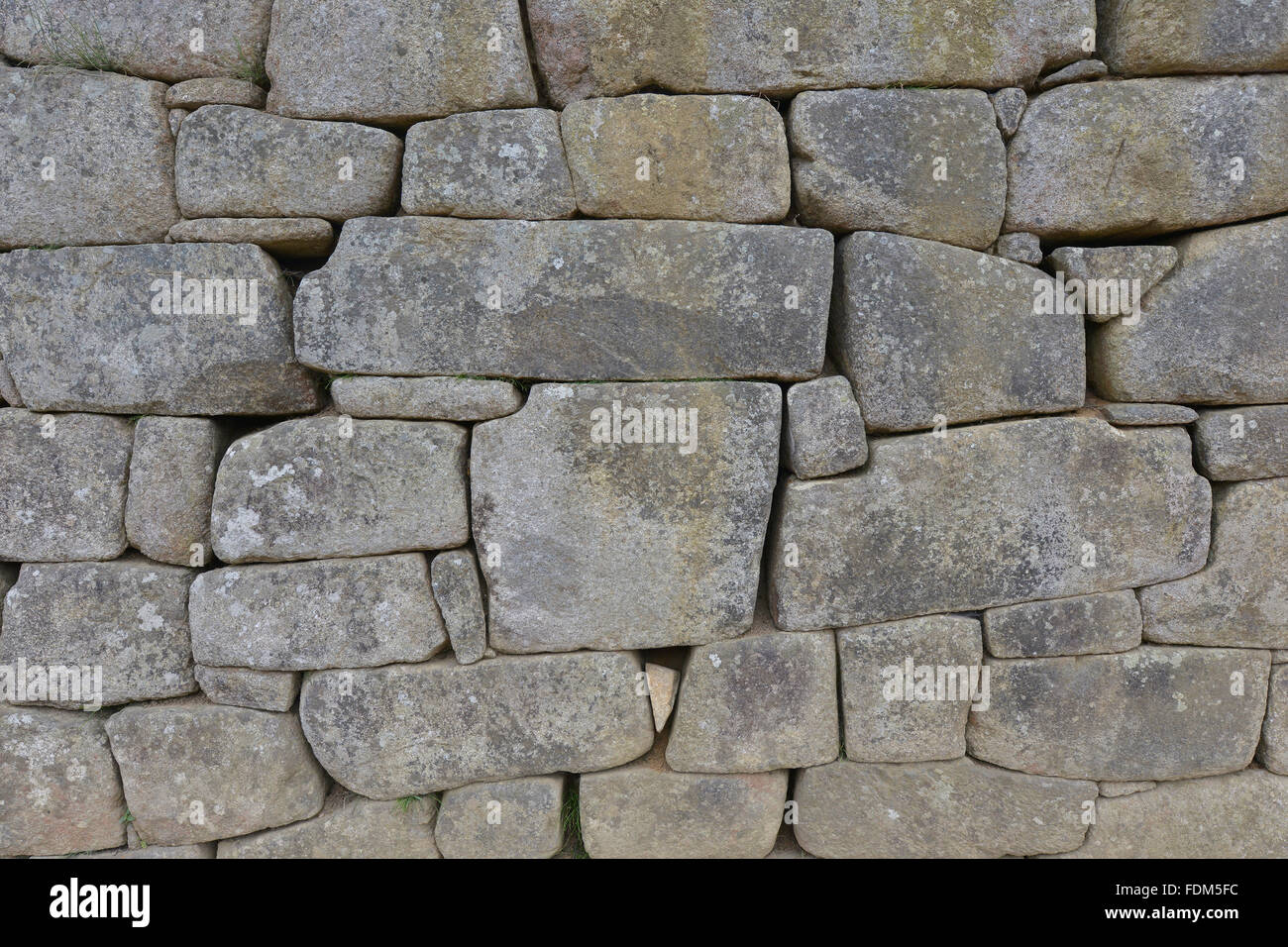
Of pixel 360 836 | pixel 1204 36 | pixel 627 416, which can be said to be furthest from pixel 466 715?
pixel 1204 36

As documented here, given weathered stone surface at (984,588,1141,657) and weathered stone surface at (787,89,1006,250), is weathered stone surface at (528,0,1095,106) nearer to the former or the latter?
weathered stone surface at (787,89,1006,250)

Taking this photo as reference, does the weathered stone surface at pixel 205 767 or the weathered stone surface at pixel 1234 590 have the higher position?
Result: the weathered stone surface at pixel 1234 590

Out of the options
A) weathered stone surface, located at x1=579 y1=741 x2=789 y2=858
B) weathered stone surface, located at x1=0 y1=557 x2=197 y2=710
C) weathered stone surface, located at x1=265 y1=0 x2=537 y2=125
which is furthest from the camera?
weathered stone surface, located at x1=579 y1=741 x2=789 y2=858

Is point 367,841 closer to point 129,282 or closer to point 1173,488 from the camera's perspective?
point 129,282

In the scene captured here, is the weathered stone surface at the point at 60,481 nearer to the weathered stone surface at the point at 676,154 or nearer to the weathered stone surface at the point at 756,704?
the weathered stone surface at the point at 676,154

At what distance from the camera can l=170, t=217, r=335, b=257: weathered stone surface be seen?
8.05 feet

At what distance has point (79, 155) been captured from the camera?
2475 millimetres

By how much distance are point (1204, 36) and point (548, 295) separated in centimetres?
247

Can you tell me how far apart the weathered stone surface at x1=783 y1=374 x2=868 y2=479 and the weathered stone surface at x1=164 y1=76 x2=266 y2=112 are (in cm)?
222

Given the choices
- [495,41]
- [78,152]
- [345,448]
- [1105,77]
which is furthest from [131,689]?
[1105,77]

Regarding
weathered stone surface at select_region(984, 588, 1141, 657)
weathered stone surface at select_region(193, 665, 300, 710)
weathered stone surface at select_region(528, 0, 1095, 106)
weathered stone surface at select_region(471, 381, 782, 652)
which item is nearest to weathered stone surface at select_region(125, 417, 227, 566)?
weathered stone surface at select_region(193, 665, 300, 710)

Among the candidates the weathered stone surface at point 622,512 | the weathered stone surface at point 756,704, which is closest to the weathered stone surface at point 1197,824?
the weathered stone surface at point 756,704

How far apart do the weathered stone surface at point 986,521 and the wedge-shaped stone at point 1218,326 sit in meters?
0.23

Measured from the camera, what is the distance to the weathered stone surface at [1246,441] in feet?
8.38
